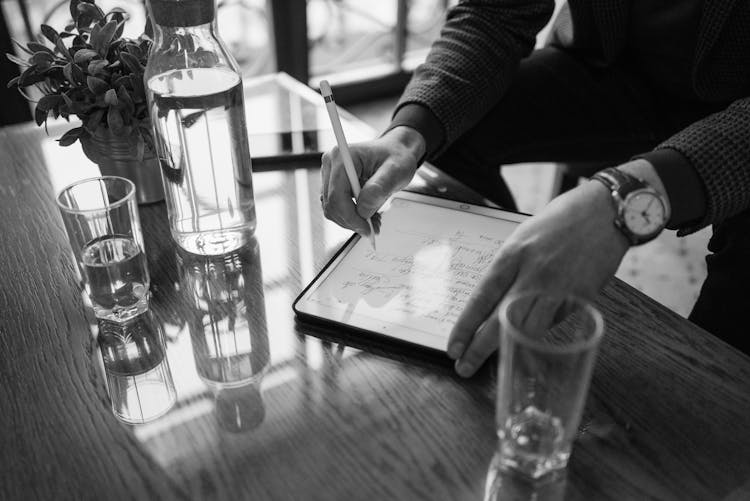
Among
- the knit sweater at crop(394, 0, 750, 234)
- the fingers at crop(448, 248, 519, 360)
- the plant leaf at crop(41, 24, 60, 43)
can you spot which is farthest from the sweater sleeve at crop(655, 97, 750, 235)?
the plant leaf at crop(41, 24, 60, 43)

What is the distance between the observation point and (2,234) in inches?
31.0

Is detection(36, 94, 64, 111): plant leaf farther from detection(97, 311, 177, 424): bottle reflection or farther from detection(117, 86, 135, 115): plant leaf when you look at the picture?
detection(97, 311, 177, 424): bottle reflection

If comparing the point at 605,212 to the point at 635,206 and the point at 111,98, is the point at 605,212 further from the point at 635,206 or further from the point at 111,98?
the point at 111,98

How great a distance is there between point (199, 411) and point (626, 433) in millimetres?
335

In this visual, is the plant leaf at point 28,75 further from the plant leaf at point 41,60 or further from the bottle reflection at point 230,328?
the bottle reflection at point 230,328

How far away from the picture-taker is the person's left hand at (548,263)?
1.84ft

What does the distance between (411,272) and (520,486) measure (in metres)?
0.26

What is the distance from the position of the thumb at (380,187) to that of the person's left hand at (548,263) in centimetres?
17

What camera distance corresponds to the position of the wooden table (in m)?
0.49

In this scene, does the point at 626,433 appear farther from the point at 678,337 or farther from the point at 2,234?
the point at 2,234

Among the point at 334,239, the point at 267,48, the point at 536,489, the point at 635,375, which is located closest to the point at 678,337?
the point at 635,375

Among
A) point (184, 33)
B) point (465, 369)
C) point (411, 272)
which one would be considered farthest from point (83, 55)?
point (465, 369)

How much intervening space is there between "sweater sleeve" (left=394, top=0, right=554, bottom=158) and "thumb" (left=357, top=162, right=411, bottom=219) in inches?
5.8

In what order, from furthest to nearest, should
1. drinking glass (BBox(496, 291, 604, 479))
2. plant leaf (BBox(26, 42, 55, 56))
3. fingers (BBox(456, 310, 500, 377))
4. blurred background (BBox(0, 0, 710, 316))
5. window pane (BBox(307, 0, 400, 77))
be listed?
window pane (BBox(307, 0, 400, 77)), blurred background (BBox(0, 0, 710, 316)), plant leaf (BBox(26, 42, 55, 56)), fingers (BBox(456, 310, 500, 377)), drinking glass (BBox(496, 291, 604, 479))
